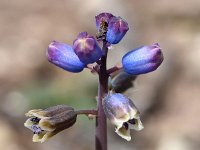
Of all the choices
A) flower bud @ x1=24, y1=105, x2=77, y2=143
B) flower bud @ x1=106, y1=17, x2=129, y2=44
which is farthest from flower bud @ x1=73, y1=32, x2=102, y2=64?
flower bud @ x1=24, y1=105, x2=77, y2=143

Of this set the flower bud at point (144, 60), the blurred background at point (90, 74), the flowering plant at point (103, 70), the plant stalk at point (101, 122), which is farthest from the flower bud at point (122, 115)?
the blurred background at point (90, 74)

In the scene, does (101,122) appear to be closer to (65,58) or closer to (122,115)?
(122,115)

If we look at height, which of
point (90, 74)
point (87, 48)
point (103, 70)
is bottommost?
point (90, 74)

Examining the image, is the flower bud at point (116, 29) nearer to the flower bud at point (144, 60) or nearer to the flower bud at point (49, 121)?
the flower bud at point (144, 60)

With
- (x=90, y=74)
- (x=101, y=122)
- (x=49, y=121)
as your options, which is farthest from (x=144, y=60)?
(x=90, y=74)

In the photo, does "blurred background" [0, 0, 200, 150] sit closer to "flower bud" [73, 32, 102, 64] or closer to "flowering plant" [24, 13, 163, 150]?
"flowering plant" [24, 13, 163, 150]

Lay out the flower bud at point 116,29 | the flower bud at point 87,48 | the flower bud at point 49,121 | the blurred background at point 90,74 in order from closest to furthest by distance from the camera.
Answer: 1. the flower bud at point 87,48
2. the flower bud at point 116,29
3. the flower bud at point 49,121
4. the blurred background at point 90,74
